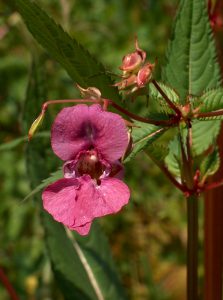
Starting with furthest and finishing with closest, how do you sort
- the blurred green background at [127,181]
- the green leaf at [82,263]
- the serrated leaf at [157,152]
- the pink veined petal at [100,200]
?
the blurred green background at [127,181], the green leaf at [82,263], the serrated leaf at [157,152], the pink veined petal at [100,200]

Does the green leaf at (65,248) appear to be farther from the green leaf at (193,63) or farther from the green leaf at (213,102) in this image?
the green leaf at (213,102)

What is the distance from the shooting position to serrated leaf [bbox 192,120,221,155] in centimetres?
80

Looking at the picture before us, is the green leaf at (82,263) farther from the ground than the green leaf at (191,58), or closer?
closer

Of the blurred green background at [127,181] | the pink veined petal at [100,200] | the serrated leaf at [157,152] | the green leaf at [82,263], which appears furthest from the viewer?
the blurred green background at [127,181]

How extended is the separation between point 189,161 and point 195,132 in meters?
0.08

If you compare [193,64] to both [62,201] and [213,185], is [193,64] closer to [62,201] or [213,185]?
[213,185]

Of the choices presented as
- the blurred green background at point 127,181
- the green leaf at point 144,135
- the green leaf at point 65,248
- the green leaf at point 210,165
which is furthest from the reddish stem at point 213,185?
the blurred green background at point 127,181

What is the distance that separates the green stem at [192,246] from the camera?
2.51 feet

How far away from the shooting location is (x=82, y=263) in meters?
1.11

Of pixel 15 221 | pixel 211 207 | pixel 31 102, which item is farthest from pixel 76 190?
pixel 15 221

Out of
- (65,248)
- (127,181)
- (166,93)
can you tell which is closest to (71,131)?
(166,93)

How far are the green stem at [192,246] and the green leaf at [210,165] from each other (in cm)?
3

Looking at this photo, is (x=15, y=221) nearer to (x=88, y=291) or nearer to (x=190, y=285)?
(x=88, y=291)

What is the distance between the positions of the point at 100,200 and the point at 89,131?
0.07m
